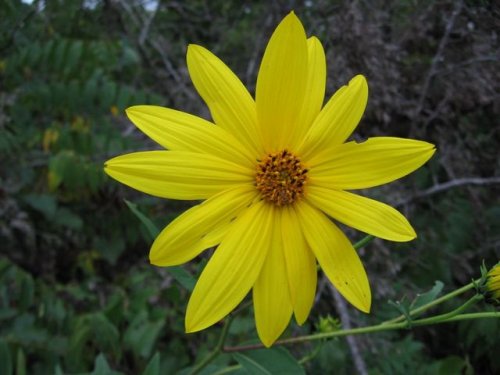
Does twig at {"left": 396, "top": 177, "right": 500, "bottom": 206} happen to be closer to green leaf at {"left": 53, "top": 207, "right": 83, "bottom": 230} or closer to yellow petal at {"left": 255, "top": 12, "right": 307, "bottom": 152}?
yellow petal at {"left": 255, "top": 12, "right": 307, "bottom": 152}

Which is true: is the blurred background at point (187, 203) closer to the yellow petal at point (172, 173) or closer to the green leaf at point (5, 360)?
the green leaf at point (5, 360)

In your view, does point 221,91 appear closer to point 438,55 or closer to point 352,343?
point 352,343

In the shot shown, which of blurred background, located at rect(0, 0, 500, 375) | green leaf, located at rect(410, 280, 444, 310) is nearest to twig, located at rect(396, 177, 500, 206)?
blurred background, located at rect(0, 0, 500, 375)

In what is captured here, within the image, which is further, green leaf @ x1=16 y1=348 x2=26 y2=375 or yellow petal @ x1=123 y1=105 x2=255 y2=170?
green leaf @ x1=16 y1=348 x2=26 y2=375

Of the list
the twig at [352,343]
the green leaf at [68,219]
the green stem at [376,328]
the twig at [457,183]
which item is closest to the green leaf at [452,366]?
the twig at [352,343]

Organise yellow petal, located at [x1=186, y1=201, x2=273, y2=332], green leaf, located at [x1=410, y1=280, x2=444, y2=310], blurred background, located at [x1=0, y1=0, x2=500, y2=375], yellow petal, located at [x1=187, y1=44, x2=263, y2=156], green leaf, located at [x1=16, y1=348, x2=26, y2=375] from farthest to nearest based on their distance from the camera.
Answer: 1. blurred background, located at [x1=0, y1=0, x2=500, y2=375]
2. green leaf, located at [x1=16, y1=348, x2=26, y2=375]
3. green leaf, located at [x1=410, y1=280, x2=444, y2=310]
4. yellow petal, located at [x1=187, y1=44, x2=263, y2=156]
5. yellow petal, located at [x1=186, y1=201, x2=273, y2=332]

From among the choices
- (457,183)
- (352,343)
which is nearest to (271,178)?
(352,343)

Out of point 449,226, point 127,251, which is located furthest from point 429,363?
point 127,251
